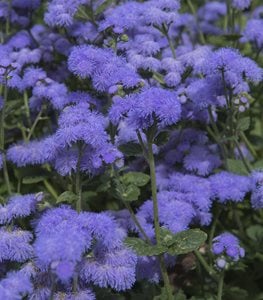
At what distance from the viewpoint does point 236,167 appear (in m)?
4.36

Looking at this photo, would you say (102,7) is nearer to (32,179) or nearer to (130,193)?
(32,179)

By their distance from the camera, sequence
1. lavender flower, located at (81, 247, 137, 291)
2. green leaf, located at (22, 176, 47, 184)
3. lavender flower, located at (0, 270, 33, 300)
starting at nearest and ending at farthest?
lavender flower, located at (0, 270, 33, 300)
lavender flower, located at (81, 247, 137, 291)
green leaf, located at (22, 176, 47, 184)

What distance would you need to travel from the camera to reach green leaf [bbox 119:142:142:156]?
3691 millimetres

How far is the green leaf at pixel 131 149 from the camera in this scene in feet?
12.1

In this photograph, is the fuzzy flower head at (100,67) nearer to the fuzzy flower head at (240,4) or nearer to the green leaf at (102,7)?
the green leaf at (102,7)

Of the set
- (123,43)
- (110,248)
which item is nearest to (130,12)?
(123,43)

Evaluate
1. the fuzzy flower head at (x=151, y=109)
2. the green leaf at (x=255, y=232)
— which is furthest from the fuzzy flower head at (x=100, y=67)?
the green leaf at (x=255, y=232)

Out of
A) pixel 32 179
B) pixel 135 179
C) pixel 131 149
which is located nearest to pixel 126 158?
pixel 135 179

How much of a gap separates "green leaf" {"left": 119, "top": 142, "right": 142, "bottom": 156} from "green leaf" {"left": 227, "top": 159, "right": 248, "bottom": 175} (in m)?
0.87

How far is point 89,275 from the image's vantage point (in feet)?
10.6

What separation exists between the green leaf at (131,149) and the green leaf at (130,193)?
10.0 inches

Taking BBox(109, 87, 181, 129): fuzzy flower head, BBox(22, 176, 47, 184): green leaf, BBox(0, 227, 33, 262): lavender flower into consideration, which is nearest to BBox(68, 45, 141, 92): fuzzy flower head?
BBox(109, 87, 181, 129): fuzzy flower head

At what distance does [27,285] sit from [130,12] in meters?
2.33

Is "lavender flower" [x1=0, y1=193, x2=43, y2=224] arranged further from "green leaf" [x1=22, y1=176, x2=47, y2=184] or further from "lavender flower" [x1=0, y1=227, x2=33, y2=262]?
"green leaf" [x1=22, y1=176, x2=47, y2=184]
